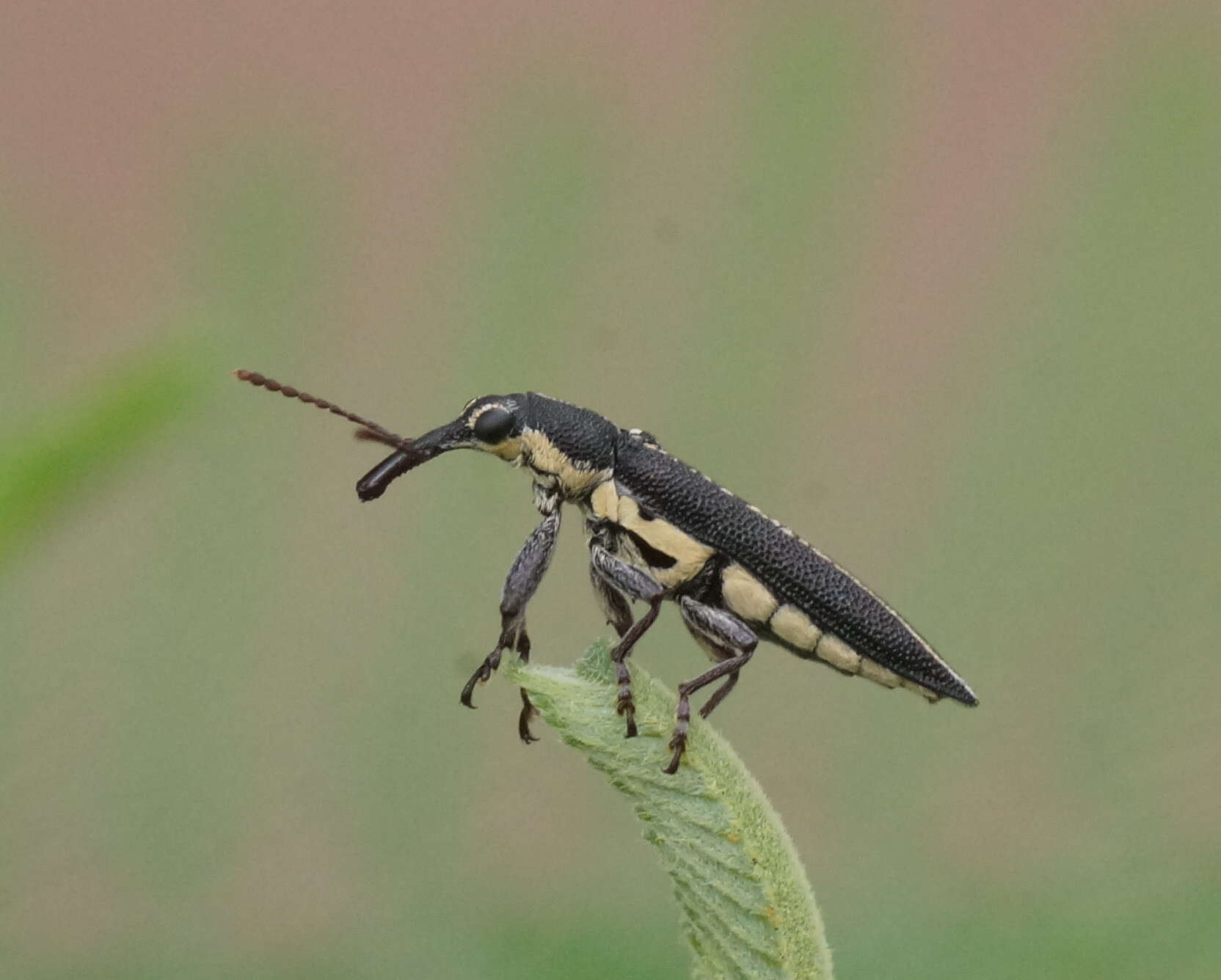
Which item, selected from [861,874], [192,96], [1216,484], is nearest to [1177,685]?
[1216,484]

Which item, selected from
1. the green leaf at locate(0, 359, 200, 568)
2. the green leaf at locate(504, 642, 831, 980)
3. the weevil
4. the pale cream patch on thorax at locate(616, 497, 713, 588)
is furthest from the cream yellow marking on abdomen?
the green leaf at locate(0, 359, 200, 568)

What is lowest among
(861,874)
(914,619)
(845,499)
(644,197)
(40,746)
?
(40,746)

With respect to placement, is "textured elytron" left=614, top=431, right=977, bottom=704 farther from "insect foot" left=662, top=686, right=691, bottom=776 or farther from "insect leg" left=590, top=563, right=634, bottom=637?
"insect foot" left=662, top=686, right=691, bottom=776

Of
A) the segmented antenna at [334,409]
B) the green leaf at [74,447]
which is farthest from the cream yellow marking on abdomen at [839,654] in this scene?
the green leaf at [74,447]

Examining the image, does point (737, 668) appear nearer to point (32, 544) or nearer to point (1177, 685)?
point (1177, 685)

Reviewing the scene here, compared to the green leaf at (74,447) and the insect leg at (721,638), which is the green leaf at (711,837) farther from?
the insect leg at (721,638)

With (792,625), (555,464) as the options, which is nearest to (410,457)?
(555,464)
